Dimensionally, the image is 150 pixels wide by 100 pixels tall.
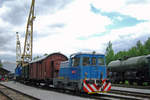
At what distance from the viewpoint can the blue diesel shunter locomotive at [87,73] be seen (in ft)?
45.2

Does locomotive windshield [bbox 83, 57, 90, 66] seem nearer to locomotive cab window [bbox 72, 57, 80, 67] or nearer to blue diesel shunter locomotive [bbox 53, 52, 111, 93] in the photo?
blue diesel shunter locomotive [bbox 53, 52, 111, 93]

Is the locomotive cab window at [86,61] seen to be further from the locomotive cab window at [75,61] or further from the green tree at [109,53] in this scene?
the green tree at [109,53]

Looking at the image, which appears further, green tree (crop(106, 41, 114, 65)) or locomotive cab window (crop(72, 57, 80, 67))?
green tree (crop(106, 41, 114, 65))

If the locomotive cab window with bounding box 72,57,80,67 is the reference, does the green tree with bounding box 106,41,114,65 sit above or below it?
above

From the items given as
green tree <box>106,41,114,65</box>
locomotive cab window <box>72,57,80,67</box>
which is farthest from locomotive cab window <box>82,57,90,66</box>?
green tree <box>106,41,114,65</box>

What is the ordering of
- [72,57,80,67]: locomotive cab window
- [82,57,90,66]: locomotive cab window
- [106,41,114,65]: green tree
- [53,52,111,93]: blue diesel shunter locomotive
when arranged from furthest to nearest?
[106,41,114,65]: green tree → [72,57,80,67]: locomotive cab window → [82,57,90,66]: locomotive cab window → [53,52,111,93]: blue diesel shunter locomotive

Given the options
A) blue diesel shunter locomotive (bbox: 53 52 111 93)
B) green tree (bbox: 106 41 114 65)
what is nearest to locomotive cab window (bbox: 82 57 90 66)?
blue diesel shunter locomotive (bbox: 53 52 111 93)

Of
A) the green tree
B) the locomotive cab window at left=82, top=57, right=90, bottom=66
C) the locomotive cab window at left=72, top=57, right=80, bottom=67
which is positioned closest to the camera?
the locomotive cab window at left=82, top=57, right=90, bottom=66

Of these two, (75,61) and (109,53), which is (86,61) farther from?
(109,53)

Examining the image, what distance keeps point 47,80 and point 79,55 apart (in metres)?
7.35

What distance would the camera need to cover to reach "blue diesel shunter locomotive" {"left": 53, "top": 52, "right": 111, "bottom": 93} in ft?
45.2

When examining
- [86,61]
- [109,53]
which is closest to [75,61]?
[86,61]

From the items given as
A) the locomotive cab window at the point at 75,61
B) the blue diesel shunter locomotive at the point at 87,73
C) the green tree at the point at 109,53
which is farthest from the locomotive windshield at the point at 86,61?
the green tree at the point at 109,53

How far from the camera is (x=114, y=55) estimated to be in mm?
76188
